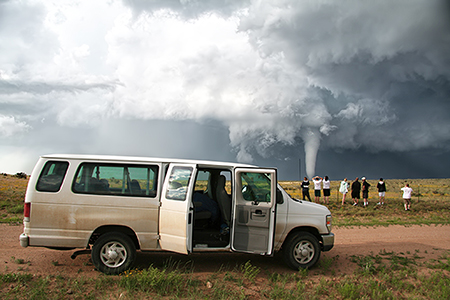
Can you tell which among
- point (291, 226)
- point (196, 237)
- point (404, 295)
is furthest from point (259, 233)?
point (404, 295)

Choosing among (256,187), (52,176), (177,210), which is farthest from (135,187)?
(256,187)

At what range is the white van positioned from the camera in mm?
6125

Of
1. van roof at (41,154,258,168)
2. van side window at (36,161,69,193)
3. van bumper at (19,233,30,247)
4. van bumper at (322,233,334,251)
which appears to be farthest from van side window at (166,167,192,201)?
van bumper at (322,233,334,251)

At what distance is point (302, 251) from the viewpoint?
6918 millimetres

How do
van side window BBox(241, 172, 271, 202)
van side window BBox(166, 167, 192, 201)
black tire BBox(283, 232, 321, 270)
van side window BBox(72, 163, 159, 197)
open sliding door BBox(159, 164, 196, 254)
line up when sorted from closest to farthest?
1. open sliding door BBox(159, 164, 196, 254)
2. van side window BBox(166, 167, 192, 201)
3. van side window BBox(72, 163, 159, 197)
4. van side window BBox(241, 172, 271, 202)
5. black tire BBox(283, 232, 321, 270)

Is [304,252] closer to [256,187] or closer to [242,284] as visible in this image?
[242,284]

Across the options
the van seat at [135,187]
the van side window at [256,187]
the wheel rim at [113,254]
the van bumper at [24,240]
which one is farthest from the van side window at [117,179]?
the van side window at [256,187]

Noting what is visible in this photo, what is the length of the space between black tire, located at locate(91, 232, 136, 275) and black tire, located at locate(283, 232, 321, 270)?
316 centimetres

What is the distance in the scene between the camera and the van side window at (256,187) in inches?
256

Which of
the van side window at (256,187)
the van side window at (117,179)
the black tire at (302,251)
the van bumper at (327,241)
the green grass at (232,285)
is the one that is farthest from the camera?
→ the van bumper at (327,241)

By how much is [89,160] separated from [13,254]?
3.31m

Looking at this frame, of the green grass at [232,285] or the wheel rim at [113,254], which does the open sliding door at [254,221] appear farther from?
the wheel rim at [113,254]

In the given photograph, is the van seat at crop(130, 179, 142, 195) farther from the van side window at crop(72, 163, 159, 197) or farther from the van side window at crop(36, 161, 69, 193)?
the van side window at crop(36, 161, 69, 193)

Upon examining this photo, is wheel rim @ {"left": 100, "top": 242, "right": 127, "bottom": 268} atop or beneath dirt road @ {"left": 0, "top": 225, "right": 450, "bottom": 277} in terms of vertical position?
atop
